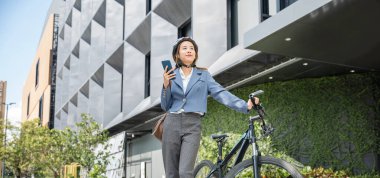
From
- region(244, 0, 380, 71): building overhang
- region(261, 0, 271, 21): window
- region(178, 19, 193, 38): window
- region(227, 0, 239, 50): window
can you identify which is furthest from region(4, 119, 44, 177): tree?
region(244, 0, 380, 71): building overhang

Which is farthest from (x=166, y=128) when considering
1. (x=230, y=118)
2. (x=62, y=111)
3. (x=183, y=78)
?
(x=62, y=111)

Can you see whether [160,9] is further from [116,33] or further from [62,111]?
[62,111]

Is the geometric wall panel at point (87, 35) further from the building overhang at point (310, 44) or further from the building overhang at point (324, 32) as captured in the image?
the building overhang at point (324, 32)

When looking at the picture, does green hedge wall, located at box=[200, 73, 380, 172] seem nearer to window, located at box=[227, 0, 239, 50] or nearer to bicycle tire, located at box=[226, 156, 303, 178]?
window, located at box=[227, 0, 239, 50]

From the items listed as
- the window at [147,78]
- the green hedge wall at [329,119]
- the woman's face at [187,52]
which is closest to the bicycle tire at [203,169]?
the woman's face at [187,52]

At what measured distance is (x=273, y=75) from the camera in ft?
42.6

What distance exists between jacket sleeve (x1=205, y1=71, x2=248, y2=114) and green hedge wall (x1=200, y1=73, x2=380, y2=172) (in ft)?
28.0

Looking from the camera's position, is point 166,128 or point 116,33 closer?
point 166,128

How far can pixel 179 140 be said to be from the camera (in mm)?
4297

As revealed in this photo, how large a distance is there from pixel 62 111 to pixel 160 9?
1164 inches

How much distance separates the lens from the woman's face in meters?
4.39

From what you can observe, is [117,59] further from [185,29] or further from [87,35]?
[87,35]

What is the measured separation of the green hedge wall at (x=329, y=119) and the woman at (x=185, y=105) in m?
8.62

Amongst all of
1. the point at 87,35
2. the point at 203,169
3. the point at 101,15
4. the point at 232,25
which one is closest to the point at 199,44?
the point at 232,25
